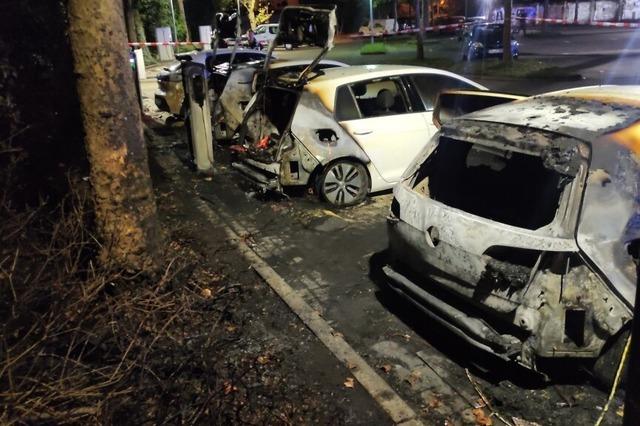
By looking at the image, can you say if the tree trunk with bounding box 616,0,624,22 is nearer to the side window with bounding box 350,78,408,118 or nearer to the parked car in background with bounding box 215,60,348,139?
the parked car in background with bounding box 215,60,348,139

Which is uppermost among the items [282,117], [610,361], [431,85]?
[431,85]

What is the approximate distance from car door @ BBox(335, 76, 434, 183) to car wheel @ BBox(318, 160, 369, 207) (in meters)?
0.24

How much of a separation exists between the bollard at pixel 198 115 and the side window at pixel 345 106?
2.94 m

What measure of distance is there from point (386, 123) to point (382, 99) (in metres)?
0.33

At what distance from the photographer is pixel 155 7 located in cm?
3619

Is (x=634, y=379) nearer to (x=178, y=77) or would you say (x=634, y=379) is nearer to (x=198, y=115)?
(x=198, y=115)

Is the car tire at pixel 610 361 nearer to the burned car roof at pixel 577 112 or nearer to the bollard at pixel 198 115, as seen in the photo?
the burned car roof at pixel 577 112

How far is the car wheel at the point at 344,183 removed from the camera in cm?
686

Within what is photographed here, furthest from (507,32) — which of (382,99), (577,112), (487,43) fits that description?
(577,112)

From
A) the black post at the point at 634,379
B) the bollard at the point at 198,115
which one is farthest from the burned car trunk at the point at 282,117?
the black post at the point at 634,379

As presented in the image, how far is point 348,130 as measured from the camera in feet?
22.1

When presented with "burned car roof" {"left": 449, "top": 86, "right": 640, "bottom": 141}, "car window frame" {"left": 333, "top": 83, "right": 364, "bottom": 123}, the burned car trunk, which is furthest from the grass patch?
"burned car roof" {"left": 449, "top": 86, "right": 640, "bottom": 141}

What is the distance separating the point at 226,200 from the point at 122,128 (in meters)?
3.42

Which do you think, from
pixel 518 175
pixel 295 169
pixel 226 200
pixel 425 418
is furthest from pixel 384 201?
pixel 425 418
